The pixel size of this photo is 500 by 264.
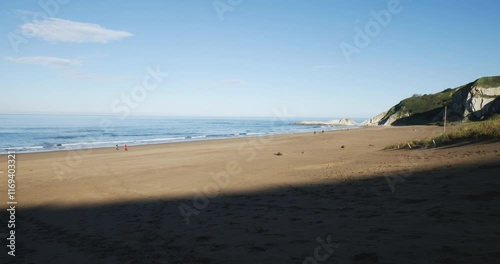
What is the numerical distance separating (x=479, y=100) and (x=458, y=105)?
23.1 feet

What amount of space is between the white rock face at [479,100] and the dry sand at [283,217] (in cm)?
5290

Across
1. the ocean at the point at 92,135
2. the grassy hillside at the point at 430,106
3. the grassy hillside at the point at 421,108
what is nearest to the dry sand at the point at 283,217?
the ocean at the point at 92,135

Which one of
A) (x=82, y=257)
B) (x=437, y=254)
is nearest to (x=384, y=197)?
(x=437, y=254)

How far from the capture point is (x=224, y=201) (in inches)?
371

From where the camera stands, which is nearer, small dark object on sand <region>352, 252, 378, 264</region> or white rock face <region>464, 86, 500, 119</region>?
small dark object on sand <region>352, 252, 378, 264</region>

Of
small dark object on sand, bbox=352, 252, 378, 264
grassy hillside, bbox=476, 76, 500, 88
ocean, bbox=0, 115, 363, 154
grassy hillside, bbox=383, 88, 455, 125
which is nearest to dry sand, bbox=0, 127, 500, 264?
small dark object on sand, bbox=352, 252, 378, 264

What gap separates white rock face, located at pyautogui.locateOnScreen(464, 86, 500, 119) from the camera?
54656mm

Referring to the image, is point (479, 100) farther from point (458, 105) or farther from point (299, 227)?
point (299, 227)

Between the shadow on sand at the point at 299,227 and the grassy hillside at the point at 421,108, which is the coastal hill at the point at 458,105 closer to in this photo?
the grassy hillside at the point at 421,108

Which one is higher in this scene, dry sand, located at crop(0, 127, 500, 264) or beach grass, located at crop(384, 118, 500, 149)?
beach grass, located at crop(384, 118, 500, 149)

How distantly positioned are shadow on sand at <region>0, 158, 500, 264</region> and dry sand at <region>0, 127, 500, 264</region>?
23 mm

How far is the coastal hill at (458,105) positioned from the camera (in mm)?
54969

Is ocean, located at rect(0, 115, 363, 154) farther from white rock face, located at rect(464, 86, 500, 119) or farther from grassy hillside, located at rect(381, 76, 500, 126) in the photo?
white rock face, located at rect(464, 86, 500, 119)

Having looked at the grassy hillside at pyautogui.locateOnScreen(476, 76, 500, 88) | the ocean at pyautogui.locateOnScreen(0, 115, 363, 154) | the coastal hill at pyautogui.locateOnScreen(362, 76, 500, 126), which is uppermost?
the grassy hillside at pyautogui.locateOnScreen(476, 76, 500, 88)
